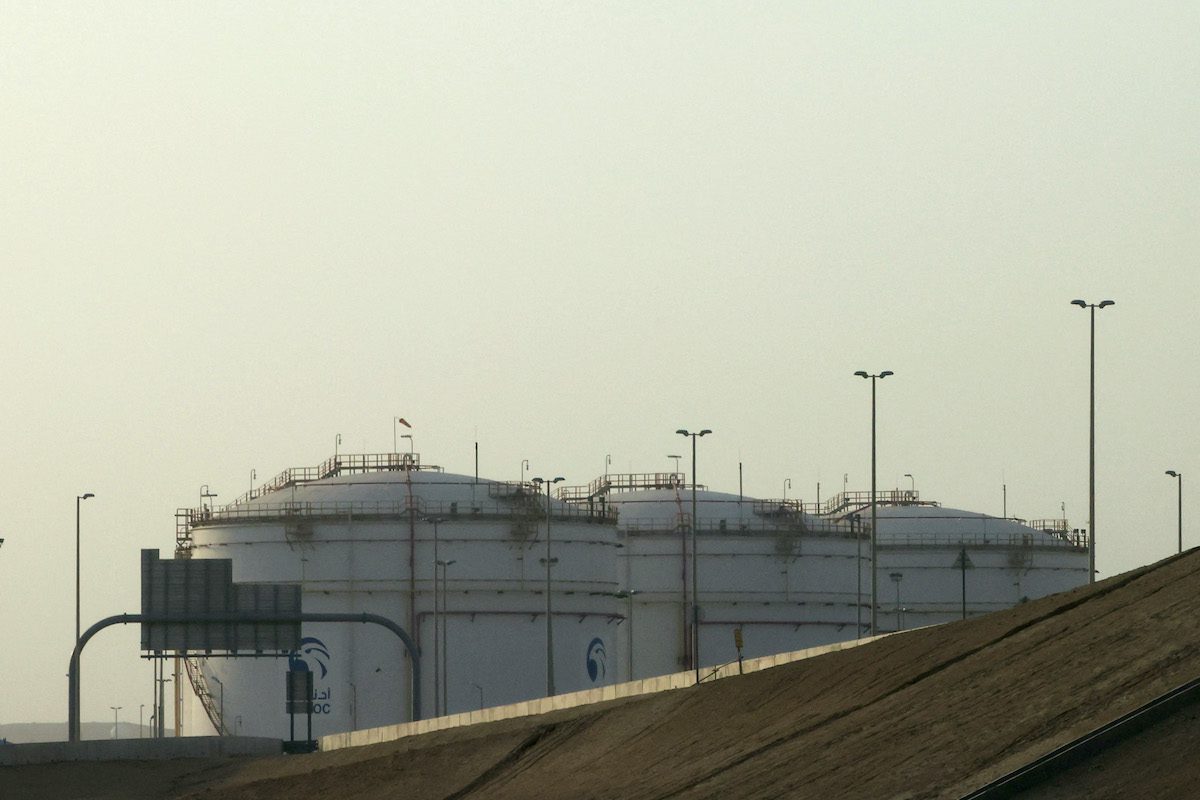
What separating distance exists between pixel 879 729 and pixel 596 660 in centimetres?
4704

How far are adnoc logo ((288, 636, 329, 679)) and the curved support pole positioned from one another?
761 centimetres

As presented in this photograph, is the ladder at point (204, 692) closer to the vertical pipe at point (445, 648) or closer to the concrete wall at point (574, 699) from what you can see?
the vertical pipe at point (445, 648)

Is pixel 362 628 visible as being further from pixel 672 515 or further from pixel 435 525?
pixel 672 515

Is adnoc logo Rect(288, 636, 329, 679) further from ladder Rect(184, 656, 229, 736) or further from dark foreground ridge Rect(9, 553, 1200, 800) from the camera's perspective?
dark foreground ridge Rect(9, 553, 1200, 800)

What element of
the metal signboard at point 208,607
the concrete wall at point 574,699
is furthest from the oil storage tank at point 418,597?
the concrete wall at point 574,699

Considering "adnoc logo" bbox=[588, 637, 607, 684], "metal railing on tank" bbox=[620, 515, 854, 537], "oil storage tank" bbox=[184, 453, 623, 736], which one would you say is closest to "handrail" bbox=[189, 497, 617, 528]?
"oil storage tank" bbox=[184, 453, 623, 736]

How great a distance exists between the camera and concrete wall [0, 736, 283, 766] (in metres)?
64.5

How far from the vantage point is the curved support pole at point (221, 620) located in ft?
223

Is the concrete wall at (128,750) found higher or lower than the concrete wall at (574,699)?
lower

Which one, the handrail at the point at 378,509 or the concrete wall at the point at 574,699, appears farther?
the handrail at the point at 378,509

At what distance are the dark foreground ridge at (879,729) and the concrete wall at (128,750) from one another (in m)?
9.45

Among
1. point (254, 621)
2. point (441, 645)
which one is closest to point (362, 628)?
point (441, 645)

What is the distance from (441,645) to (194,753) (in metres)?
14.7

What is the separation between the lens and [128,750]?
218 feet
